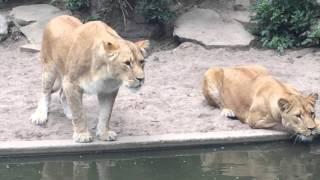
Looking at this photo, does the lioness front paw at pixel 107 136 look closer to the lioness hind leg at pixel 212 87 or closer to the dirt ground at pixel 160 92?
the dirt ground at pixel 160 92

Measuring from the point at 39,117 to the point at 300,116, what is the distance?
2708mm

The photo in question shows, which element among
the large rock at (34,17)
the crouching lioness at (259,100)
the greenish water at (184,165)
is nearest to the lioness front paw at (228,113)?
the crouching lioness at (259,100)

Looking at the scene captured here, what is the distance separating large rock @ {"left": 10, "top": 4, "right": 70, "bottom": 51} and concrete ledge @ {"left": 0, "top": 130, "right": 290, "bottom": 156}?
3937mm

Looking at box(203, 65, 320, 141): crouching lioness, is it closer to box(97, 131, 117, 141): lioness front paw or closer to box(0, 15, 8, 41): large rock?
box(97, 131, 117, 141): lioness front paw

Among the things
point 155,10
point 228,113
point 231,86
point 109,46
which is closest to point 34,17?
point 155,10

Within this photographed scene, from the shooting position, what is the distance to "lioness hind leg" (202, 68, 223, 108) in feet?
29.2

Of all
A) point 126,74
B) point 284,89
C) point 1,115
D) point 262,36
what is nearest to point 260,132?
point 284,89

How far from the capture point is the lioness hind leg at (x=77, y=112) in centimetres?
761

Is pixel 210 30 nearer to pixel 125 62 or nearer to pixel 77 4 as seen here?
pixel 77 4

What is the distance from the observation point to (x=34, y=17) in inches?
475

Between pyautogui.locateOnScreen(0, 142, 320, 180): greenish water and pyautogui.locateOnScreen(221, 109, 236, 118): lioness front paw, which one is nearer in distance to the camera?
pyautogui.locateOnScreen(0, 142, 320, 180): greenish water

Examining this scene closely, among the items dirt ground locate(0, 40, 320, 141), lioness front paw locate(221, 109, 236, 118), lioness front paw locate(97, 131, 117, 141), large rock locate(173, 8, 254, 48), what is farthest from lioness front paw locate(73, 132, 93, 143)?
large rock locate(173, 8, 254, 48)

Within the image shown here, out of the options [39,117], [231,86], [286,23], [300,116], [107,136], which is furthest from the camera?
[286,23]

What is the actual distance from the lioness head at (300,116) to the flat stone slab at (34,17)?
469 centimetres
